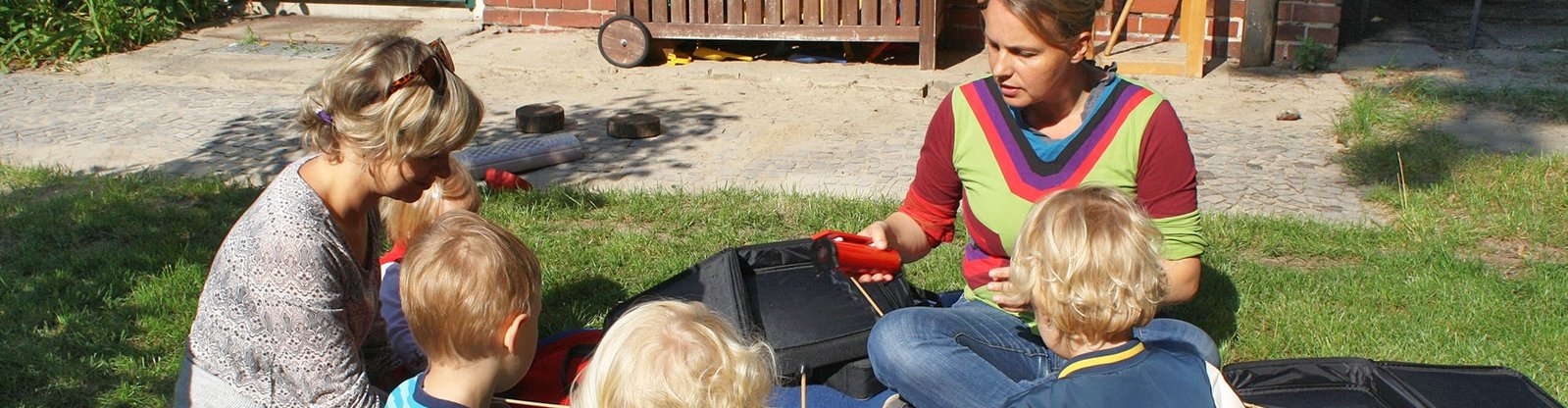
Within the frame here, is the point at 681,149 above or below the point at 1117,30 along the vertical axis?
below

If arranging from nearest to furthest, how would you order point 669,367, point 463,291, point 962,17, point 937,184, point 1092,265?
point 669,367 < point 1092,265 < point 463,291 < point 937,184 < point 962,17

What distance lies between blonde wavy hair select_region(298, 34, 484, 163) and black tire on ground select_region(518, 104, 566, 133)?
3.92 metres

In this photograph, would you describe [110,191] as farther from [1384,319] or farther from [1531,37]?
[1531,37]

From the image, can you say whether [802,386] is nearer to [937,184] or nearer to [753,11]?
[937,184]

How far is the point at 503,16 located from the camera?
9422mm

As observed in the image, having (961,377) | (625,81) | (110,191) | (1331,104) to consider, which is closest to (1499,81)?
(1331,104)

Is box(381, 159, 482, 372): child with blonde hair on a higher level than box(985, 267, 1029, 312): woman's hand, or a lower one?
lower

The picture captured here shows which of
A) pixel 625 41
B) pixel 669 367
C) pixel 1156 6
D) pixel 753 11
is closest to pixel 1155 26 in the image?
pixel 1156 6

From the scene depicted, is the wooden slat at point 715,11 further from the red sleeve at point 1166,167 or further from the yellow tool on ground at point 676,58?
the red sleeve at point 1166,167

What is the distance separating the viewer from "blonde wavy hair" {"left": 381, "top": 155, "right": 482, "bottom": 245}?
12.1 ft

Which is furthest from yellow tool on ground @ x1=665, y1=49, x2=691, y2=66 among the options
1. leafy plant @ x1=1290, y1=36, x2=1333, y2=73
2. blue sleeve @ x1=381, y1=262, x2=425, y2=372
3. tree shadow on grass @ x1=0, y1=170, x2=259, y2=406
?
blue sleeve @ x1=381, y1=262, x2=425, y2=372

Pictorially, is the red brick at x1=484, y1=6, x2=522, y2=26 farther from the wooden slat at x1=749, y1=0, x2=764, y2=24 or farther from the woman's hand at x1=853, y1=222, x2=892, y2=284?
A: the woman's hand at x1=853, y1=222, x2=892, y2=284

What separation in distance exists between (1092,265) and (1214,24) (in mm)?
6142

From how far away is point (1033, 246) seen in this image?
2488 millimetres
